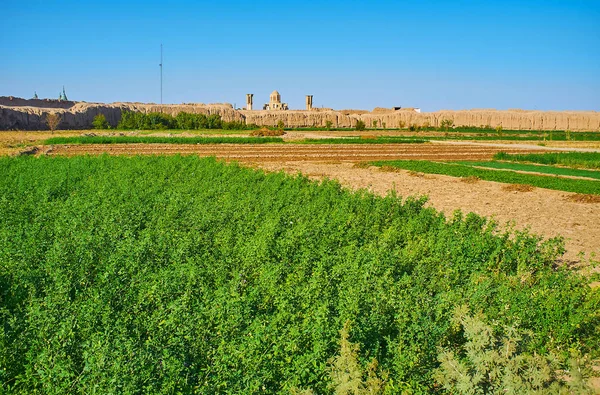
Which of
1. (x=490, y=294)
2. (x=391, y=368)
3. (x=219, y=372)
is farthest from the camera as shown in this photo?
(x=490, y=294)

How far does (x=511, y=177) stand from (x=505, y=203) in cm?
686

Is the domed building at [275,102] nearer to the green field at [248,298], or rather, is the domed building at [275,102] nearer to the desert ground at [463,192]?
the desert ground at [463,192]

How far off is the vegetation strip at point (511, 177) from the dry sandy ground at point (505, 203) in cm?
82

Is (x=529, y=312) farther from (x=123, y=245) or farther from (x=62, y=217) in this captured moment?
(x=62, y=217)

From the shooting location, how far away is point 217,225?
10.4 metres

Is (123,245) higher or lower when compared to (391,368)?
higher

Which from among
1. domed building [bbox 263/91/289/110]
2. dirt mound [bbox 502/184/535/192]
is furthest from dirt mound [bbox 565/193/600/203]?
domed building [bbox 263/91/289/110]

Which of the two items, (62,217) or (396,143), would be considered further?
(396,143)

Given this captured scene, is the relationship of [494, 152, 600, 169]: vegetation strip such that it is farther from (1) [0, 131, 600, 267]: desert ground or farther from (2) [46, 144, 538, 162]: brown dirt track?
(1) [0, 131, 600, 267]: desert ground

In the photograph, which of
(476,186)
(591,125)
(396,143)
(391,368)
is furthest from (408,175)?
(591,125)

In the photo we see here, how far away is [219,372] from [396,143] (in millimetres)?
48640

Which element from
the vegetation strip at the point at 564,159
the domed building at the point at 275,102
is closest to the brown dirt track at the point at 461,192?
the vegetation strip at the point at 564,159

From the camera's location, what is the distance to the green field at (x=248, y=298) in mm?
5070

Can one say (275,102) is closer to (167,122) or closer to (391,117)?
(391,117)
